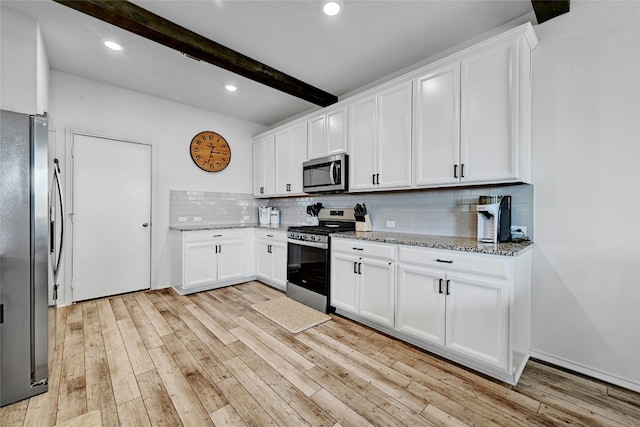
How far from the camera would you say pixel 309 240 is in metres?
3.24

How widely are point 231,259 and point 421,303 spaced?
280 cm

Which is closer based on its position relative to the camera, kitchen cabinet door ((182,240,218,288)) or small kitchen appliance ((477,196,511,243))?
small kitchen appliance ((477,196,511,243))

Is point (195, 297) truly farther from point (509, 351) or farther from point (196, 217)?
point (509, 351)

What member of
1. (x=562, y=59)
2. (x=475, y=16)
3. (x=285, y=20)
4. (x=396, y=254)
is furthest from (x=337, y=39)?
(x=396, y=254)

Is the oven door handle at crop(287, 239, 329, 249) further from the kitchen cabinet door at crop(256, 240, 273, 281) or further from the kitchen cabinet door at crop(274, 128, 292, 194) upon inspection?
the kitchen cabinet door at crop(274, 128, 292, 194)

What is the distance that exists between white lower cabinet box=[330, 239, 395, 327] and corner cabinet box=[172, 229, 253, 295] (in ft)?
5.78

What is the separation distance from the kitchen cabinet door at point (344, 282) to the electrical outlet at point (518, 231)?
53.2 inches

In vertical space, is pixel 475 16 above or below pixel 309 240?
above

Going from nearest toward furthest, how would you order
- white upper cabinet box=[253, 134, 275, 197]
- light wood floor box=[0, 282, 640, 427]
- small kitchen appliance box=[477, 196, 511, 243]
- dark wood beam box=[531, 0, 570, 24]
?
1. light wood floor box=[0, 282, 640, 427]
2. dark wood beam box=[531, 0, 570, 24]
3. small kitchen appliance box=[477, 196, 511, 243]
4. white upper cabinet box=[253, 134, 275, 197]

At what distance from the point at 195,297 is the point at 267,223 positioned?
1.77 m

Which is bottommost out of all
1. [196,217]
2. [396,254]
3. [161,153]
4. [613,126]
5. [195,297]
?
[195,297]

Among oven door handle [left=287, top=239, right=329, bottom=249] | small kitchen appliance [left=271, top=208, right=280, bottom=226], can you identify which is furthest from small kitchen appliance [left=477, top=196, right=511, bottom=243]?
small kitchen appliance [left=271, top=208, right=280, bottom=226]

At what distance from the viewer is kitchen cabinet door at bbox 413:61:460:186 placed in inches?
91.3

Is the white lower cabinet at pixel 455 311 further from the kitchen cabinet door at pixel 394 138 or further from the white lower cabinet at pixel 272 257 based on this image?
the white lower cabinet at pixel 272 257
